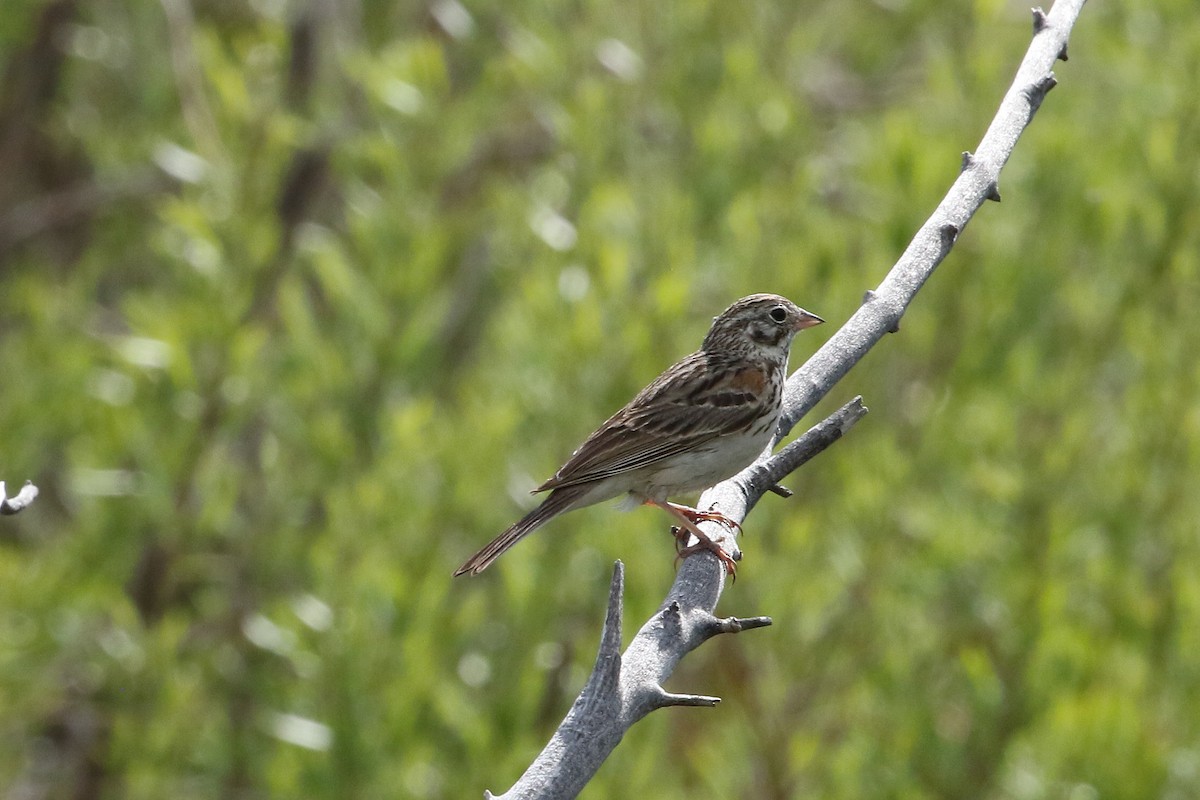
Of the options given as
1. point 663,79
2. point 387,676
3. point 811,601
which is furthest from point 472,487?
point 663,79

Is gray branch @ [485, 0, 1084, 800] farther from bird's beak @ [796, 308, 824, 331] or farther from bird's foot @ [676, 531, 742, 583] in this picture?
bird's beak @ [796, 308, 824, 331]

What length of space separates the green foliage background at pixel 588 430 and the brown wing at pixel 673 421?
4.40 ft

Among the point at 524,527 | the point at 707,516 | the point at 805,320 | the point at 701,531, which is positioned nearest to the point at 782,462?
the point at 701,531

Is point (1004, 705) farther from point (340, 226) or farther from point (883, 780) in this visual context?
point (340, 226)

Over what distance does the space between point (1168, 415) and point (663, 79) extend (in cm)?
326

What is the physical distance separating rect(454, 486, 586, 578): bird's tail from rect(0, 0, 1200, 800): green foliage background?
1.65m

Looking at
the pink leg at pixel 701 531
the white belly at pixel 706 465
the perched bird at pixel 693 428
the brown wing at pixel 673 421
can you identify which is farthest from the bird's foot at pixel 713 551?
the brown wing at pixel 673 421

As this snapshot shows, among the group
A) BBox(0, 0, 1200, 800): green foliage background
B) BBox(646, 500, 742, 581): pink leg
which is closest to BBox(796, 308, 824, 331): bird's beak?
BBox(646, 500, 742, 581): pink leg

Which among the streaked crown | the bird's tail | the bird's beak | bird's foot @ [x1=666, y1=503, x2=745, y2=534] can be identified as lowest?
the bird's tail

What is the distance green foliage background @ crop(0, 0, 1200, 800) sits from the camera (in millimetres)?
6734

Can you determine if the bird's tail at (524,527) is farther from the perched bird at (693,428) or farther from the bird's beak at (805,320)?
the bird's beak at (805,320)

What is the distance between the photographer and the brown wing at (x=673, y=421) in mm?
5098

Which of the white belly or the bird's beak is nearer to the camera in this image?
the white belly

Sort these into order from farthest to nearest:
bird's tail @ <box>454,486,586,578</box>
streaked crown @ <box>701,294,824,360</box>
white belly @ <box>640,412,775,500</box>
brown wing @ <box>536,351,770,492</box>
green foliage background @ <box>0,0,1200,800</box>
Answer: green foliage background @ <box>0,0,1200,800</box> < streaked crown @ <box>701,294,824,360</box> < brown wing @ <box>536,351,770,492</box> < white belly @ <box>640,412,775,500</box> < bird's tail @ <box>454,486,586,578</box>
